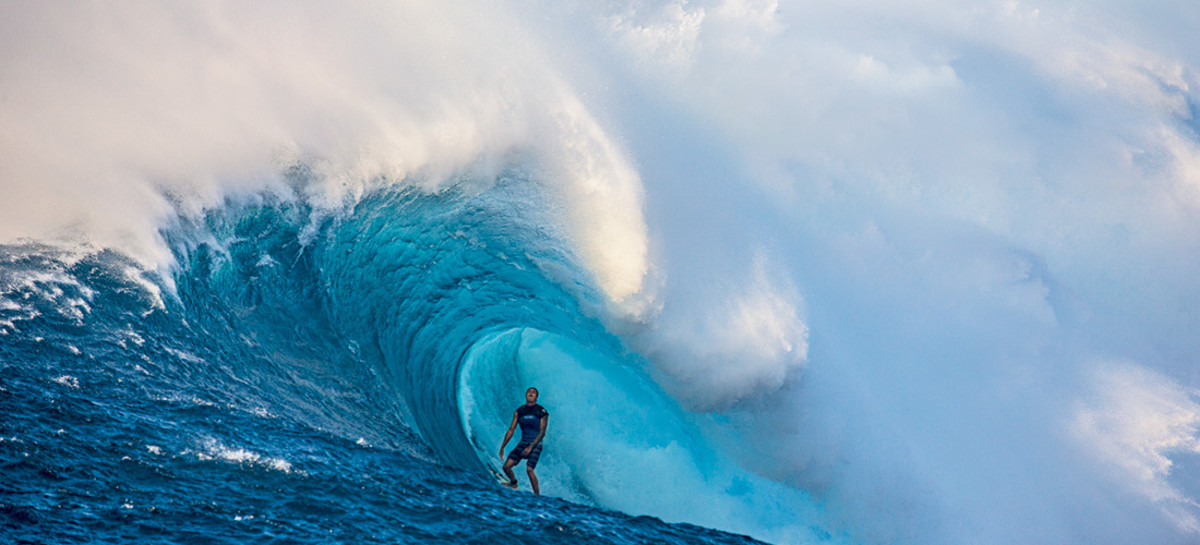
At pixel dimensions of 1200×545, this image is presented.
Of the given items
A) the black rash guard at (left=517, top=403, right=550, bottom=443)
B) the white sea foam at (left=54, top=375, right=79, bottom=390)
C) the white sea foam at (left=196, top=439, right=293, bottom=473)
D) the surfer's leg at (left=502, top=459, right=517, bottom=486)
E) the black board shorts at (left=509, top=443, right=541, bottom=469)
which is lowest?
the white sea foam at (left=196, top=439, right=293, bottom=473)

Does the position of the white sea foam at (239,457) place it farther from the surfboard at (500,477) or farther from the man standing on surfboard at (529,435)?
the man standing on surfboard at (529,435)

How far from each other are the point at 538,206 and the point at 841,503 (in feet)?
18.8

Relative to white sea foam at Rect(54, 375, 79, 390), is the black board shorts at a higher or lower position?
higher

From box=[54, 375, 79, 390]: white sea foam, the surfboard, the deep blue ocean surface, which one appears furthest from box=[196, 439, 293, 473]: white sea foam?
the surfboard

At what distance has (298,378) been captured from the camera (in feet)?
26.3

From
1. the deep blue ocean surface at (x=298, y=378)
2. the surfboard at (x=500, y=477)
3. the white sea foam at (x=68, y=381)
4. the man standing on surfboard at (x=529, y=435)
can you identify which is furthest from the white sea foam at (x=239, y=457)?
the man standing on surfboard at (x=529, y=435)

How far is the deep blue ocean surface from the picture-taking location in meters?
5.01

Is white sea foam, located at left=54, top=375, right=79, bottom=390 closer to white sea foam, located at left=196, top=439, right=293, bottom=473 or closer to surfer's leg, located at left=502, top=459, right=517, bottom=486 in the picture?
white sea foam, located at left=196, top=439, right=293, bottom=473

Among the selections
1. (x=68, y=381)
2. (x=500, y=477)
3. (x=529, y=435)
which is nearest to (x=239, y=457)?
(x=68, y=381)

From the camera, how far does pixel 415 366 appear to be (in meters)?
10.3

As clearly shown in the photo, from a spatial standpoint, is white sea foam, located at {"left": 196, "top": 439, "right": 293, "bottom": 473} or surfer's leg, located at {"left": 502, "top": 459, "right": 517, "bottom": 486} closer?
white sea foam, located at {"left": 196, "top": 439, "right": 293, "bottom": 473}

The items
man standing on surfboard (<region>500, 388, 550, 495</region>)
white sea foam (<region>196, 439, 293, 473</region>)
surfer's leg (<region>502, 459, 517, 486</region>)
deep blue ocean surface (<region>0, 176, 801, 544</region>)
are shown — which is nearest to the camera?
deep blue ocean surface (<region>0, 176, 801, 544</region>)

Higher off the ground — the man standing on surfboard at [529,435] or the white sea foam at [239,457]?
the man standing on surfboard at [529,435]

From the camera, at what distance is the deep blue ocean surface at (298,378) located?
5012 mm
